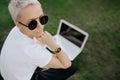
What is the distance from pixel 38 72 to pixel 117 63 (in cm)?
143

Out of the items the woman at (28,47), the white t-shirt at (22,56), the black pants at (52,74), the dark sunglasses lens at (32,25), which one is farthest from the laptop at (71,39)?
the dark sunglasses lens at (32,25)

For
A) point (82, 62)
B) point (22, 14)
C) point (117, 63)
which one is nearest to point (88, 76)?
point (82, 62)

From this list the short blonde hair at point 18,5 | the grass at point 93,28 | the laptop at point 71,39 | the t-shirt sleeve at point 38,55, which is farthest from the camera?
the grass at point 93,28

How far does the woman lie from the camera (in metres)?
1.80

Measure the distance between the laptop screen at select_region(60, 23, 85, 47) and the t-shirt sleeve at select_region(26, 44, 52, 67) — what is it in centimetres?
105

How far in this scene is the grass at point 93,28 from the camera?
10.5ft

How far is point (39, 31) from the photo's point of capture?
6.32 ft

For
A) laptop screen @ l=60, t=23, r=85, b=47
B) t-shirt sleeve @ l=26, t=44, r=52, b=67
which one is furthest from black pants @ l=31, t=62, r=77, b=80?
laptop screen @ l=60, t=23, r=85, b=47

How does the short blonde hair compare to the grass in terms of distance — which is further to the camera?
the grass

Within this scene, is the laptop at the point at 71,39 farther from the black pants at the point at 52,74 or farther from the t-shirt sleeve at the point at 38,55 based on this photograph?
the t-shirt sleeve at the point at 38,55

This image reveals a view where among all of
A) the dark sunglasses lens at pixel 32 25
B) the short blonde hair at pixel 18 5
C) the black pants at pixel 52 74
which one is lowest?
the black pants at pixel 52 74

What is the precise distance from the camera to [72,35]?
301 centimetres

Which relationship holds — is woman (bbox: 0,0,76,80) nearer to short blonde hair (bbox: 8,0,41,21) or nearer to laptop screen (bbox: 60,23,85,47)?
short blonde hair (bbox: 8,0,41,21)

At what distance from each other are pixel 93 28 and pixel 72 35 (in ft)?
2.76
